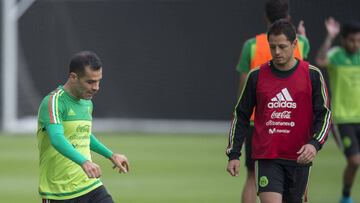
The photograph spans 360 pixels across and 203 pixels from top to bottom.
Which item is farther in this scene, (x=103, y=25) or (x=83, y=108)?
(x=103, y=25)

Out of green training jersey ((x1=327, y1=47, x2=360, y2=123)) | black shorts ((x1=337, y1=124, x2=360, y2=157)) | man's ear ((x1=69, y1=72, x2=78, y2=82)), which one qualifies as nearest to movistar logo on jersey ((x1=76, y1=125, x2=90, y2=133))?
man's ear ((x1=69, y1=72, x2=78, y2=82))

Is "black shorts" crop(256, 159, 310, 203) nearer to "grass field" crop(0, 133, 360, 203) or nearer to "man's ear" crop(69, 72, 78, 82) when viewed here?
"man's ear" crop(69, 72, 78, 82)

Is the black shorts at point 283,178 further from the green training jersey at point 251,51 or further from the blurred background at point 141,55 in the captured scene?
the blurred background at point 141,55

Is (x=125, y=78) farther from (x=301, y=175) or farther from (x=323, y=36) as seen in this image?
(x=301, y=175)

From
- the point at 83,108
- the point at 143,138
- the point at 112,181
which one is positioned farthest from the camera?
the point at 143,138

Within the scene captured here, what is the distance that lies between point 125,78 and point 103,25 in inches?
61.6

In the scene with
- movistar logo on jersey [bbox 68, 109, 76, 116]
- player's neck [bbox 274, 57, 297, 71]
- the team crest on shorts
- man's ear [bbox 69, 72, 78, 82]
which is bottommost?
the team crest on shorts

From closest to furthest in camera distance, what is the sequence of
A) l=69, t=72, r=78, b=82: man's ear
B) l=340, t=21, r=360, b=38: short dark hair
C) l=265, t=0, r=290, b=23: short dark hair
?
l=69, t=72, r=78, b=82: man's ear
l=265, t=0, r=290, b=23: short dark hair
l=340, t=21, r=360, b=38: short dark hair

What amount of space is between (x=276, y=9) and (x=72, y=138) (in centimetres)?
271

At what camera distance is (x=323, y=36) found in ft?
78.2

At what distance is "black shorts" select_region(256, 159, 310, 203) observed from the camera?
7.78 meters

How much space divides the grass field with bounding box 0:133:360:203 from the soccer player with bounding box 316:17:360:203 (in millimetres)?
631

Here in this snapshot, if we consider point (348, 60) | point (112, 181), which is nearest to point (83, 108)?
point (348, 60)

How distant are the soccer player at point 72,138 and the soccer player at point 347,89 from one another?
488cm
